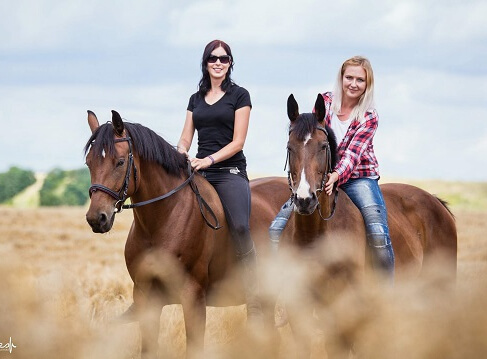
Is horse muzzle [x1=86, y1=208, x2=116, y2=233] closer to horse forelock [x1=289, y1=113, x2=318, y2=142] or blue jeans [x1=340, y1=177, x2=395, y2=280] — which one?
horse forelock [x1=289, y1=113, x2=318, y2=142]

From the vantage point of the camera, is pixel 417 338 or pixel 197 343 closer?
pixel 417 338

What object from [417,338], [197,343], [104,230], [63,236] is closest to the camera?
[417,338]

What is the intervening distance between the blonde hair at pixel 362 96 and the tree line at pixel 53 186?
7049cm

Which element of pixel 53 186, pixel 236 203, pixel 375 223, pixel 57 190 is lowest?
pixel 57 190

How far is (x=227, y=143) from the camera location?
24.5 ft

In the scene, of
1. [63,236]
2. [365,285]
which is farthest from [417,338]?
[63,236]

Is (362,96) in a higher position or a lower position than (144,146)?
higher

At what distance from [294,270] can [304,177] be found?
0.78m

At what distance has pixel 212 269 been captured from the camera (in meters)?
7.25

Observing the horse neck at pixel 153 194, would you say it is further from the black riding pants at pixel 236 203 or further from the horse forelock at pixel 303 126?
the horse forelock at pixel 303 126

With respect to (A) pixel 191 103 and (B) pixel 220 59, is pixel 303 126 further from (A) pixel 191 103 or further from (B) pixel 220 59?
(A) pixel 191 103

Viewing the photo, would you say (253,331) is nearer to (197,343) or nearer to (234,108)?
(197,343)

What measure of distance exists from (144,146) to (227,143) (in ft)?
3.44

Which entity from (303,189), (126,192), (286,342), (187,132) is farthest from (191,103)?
(286,342)
